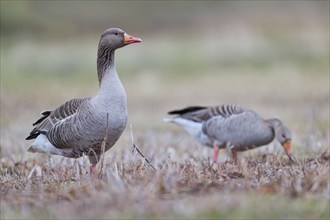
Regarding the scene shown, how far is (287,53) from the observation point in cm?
2906

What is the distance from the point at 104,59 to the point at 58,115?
87 centimetres

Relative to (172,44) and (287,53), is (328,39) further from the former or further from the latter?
(172,44)

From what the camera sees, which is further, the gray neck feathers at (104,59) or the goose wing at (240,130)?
the goose wing at (240,130)

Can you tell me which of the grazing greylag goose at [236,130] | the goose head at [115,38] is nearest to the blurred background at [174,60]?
the grazing greylag goose at [236,130]

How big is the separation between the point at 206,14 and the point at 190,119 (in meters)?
32.3

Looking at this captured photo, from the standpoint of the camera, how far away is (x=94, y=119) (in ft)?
27.3

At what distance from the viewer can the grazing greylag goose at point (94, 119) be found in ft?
27.2

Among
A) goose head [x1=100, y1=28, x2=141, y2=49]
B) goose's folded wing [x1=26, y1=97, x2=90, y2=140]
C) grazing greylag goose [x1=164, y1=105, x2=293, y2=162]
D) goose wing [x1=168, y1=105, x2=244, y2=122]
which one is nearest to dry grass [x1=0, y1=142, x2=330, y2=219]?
goose's folded wing [x1=26, y1=97, x2=90, y2=140]

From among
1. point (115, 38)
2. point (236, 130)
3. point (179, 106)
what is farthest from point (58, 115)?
point (179, 106)

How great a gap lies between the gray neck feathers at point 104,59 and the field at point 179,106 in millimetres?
1022

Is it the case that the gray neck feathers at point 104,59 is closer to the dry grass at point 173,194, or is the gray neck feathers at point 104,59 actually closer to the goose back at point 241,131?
the dry grass at point 173,194

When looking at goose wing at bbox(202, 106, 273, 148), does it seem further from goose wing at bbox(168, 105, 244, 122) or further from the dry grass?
the dry grass

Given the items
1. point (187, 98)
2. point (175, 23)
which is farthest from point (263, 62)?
point (175, 23)

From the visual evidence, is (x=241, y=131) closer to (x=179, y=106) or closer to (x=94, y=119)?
(x=94, y=119)
